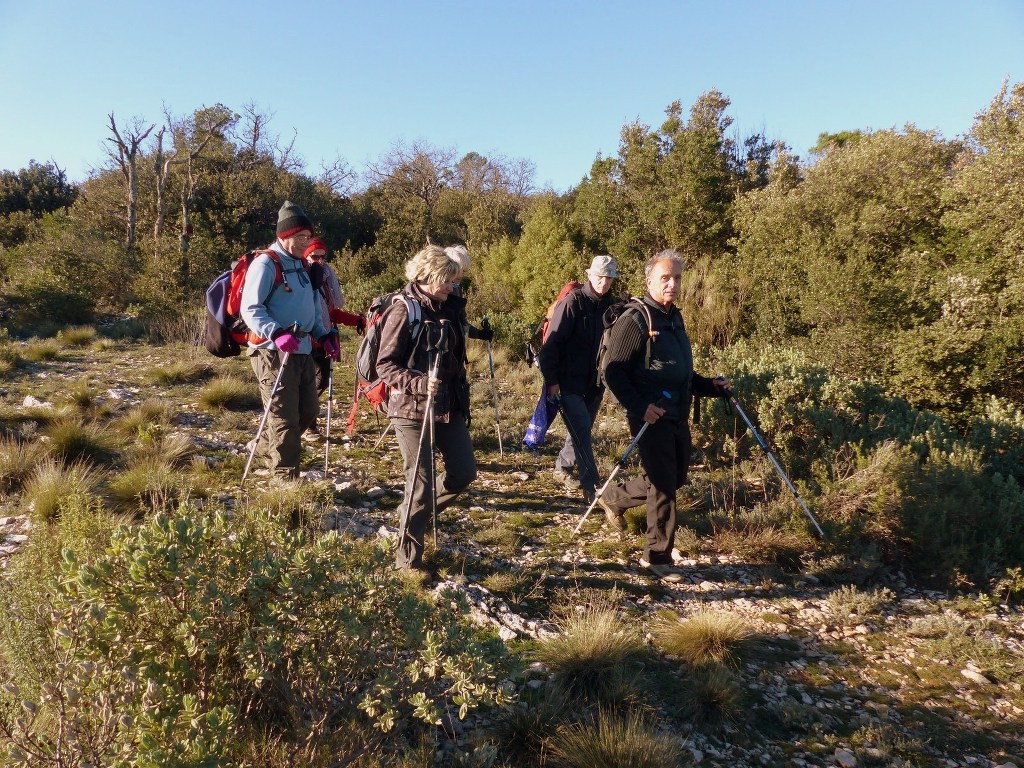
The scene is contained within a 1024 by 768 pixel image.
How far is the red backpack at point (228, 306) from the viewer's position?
4.75 m

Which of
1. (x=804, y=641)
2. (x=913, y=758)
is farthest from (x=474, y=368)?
(x=913, y=758)

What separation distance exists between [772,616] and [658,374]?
1.78m

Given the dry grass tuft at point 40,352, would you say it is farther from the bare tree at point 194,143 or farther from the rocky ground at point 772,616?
the bare tree at point 194,143

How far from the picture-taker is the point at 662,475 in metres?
4.08

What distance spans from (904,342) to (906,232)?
124 inches

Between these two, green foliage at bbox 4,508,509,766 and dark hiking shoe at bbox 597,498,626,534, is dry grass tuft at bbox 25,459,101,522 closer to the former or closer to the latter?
green foliage at bbox 4,508,509,766

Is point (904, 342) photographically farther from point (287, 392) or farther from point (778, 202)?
point (287, 392)

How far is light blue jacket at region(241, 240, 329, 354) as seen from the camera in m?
4.54

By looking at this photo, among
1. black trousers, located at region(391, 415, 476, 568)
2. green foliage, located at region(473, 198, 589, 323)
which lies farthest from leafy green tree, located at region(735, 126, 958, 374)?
black trousers, located at region(391, 415, 476, 568)

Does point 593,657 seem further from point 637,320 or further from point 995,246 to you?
point 995,246

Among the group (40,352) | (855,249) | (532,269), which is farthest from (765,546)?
(532,269)

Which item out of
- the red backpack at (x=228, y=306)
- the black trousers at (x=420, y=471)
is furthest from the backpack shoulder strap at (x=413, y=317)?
the red backpack at (x=228, y=306)

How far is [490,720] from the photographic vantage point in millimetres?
2793

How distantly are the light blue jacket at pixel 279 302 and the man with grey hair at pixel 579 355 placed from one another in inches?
77.8
